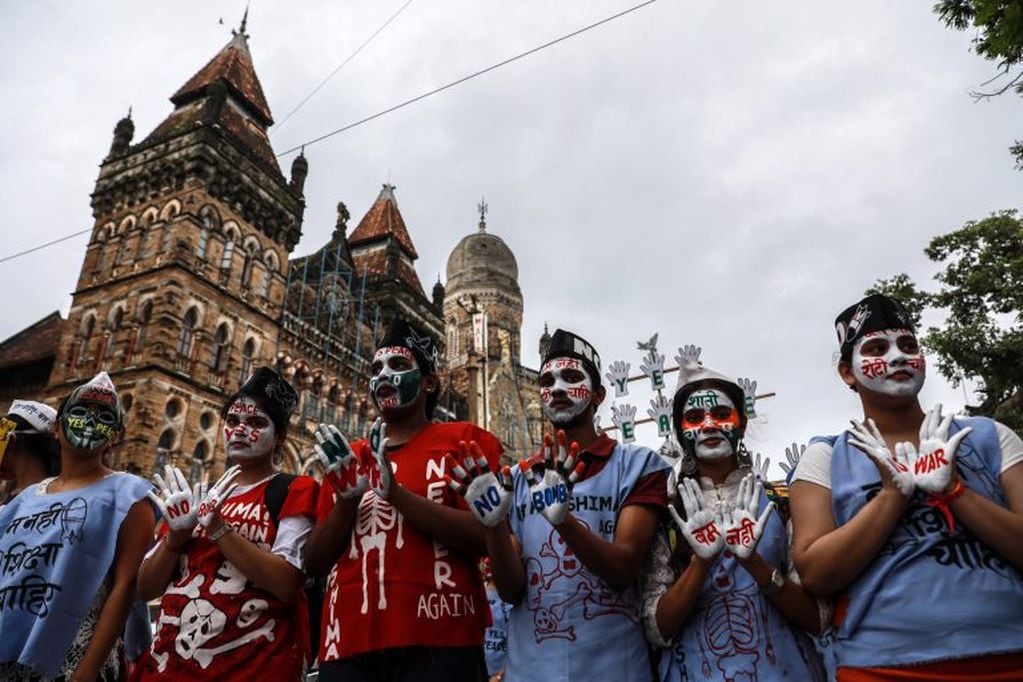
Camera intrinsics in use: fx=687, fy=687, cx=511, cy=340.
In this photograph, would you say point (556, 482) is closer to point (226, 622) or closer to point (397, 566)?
point (397, 566)

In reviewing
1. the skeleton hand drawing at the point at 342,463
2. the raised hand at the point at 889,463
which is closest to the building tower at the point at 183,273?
the skeleton hand drawing at the point at 342,463

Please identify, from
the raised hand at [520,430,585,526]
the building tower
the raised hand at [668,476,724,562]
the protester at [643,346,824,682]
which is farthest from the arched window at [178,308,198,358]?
the raised hand at [668,476,724,562]

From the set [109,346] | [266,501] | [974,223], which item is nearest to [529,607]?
[266,501]

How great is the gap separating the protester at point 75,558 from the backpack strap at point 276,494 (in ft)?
2.51

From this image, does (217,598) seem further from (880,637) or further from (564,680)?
(880,637)

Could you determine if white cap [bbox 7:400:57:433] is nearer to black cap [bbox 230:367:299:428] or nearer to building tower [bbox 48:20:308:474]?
black cap [bbox 230:367:299:428]

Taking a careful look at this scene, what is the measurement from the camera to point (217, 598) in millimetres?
2990

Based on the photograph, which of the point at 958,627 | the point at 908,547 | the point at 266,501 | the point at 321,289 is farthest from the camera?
the point at 321,289

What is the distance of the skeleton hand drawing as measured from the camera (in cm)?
280

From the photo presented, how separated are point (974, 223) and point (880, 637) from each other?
19.1 meters

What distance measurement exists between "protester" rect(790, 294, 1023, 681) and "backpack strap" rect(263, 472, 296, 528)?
2.25 m

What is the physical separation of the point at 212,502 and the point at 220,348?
65.8 ft

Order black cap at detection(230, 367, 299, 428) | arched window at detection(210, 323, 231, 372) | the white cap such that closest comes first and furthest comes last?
1. black cap at detection(230, 367, 299, 428)
2. the white cap
3. arched window at detection(210, 323, 231, 372)

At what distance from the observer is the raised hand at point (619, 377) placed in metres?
15.4
